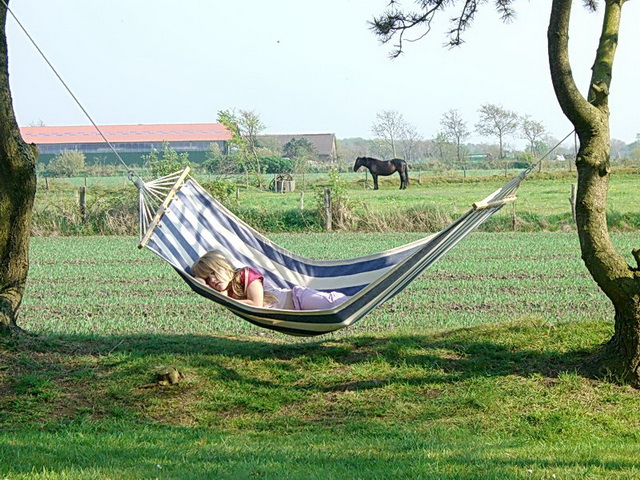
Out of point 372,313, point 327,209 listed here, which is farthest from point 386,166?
point 372,313

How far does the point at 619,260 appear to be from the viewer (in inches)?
161

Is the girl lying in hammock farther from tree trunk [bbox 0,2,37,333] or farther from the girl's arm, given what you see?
tree trunk [bbox 0,2,37,333]

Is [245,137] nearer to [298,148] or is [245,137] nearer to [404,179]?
[404,179]

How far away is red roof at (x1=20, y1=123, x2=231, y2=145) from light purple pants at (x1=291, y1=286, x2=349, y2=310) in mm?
41286

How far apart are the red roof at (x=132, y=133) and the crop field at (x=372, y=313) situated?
34699 millimetres

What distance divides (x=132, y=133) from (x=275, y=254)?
45.2m

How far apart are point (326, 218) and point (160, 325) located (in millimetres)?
9098

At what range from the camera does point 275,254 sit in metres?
5.34

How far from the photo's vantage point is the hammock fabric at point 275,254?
4.06 meters

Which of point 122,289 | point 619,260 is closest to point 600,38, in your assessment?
point 619,260

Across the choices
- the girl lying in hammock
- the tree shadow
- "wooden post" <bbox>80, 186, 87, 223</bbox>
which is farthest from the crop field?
"wooden post" <bbox>80, 186, 87, 223</bbox>

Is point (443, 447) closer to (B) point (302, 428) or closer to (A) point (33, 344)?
(B) point (302, 428)

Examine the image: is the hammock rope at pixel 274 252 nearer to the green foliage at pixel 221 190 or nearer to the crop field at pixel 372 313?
the crop field at pixel 372 313

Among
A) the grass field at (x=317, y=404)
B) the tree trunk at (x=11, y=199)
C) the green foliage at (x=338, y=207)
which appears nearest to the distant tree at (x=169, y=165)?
the green foliage at (x=338, y=207)
